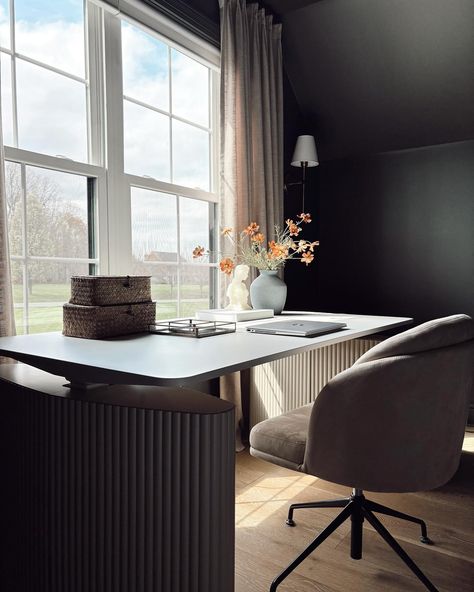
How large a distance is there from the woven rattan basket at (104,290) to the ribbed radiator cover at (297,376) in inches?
42.0

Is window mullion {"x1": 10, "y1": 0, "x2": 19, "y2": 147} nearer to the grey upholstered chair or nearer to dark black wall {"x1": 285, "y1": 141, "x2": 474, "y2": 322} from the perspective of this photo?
the grey upholstered chair

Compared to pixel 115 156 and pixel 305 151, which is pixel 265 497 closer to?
pixel 115 156

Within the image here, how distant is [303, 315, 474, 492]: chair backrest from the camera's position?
3.93 ft

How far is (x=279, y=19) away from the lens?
10.2ft

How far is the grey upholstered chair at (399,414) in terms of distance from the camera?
3.94 feet

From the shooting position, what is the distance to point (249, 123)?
2.77 meters

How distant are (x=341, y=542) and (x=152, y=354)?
3.36 feet

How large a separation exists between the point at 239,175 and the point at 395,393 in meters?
1.79

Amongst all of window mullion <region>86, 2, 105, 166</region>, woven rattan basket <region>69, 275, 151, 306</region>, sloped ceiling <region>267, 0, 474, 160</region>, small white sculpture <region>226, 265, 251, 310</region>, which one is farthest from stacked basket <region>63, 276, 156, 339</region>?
sloped ceiling <region>267, 0, 474, 160</region>

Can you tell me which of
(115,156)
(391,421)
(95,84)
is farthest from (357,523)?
(95,84)

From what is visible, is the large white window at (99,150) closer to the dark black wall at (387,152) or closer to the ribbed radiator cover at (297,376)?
the ribbed radiator cover at (297,376)

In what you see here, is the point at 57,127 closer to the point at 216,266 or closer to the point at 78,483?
the point at 216,266

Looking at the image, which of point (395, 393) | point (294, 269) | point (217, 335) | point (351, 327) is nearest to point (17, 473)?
point (217, 335)

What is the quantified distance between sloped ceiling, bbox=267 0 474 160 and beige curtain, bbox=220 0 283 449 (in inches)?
10.9
